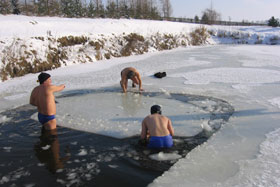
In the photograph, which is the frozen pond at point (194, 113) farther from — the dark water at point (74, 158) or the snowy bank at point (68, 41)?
the snowy bank at point (68, 41)

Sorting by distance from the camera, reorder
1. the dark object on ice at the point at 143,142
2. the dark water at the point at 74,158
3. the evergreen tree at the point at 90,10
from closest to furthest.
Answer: the dark water at the point at 74,158
the dark object on ice at the point at 143,142
the evergreen tree at the point at 90,10

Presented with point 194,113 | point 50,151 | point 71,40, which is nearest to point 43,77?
point 50,151

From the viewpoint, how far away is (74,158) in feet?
13.2

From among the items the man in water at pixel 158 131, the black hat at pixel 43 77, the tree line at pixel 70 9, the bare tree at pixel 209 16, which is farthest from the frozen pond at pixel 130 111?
the bare tree at pixel 209 16

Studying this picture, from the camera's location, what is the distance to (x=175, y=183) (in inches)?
128

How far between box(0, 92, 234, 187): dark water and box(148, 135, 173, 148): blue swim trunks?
12 cm

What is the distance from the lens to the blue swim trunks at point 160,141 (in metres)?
4.20

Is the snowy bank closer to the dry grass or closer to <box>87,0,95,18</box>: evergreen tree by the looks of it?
the dry grass

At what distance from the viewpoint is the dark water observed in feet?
11.3

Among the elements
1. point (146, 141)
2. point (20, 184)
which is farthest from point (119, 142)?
point (20, 184)

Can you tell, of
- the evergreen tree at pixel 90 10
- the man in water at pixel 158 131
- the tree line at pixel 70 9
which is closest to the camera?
the man in water at pixel 158 131

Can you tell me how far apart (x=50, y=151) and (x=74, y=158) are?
52 cm

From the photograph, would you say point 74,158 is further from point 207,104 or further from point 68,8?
point 68,8

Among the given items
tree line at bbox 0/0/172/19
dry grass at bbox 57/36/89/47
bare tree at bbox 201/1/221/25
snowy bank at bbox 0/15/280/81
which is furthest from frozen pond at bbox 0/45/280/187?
bare tree at bbox 201/1/221/25
